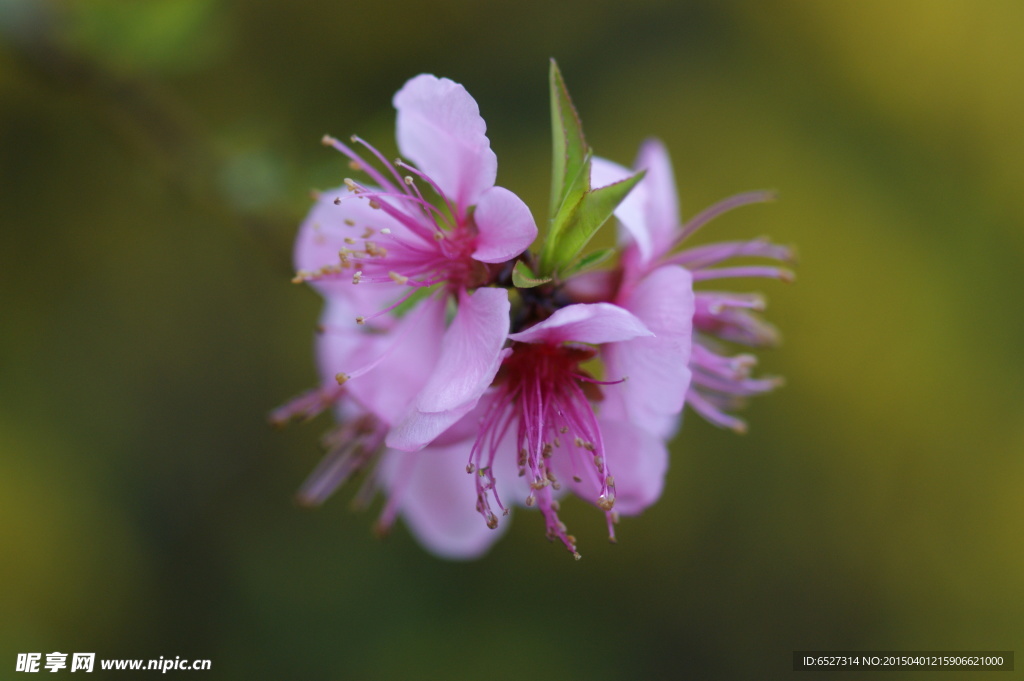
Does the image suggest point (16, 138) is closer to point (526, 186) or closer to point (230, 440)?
point (230, 440)

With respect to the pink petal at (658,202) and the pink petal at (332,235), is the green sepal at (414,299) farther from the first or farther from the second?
the pink petal at (658,202)

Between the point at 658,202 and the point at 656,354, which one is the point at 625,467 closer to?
the point at 656,354

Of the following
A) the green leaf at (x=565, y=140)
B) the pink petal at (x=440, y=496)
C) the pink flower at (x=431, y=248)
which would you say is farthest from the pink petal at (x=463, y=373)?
the pink petal at (x=440, y=496)

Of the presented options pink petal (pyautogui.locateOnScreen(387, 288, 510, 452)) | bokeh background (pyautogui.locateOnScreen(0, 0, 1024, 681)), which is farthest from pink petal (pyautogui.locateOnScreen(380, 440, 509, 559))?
bokeh background (pyautogui.locateOnScreen(0, 0, 1024, 681))

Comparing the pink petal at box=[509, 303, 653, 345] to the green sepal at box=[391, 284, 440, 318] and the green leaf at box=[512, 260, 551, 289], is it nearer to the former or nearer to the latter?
the green leaf at box=[512, 260, 551, 289]

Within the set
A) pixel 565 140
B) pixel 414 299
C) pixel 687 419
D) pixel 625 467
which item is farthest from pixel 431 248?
pixel 687 419
